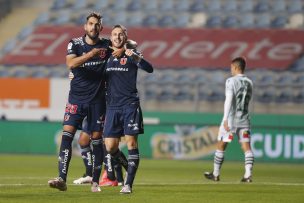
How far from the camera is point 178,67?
31.3 metres

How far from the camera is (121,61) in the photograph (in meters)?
12.4

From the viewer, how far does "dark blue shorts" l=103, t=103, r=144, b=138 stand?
483 inches

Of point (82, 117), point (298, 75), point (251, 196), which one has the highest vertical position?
point (298, 75)

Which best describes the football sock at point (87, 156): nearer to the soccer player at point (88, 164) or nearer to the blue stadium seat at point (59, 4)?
the soccer player at point (88, 164)

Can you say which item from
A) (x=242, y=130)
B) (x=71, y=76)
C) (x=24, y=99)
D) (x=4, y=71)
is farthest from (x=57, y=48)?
(x=71, y=76)

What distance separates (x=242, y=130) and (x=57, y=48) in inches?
703

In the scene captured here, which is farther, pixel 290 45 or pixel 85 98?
pixel 290 45

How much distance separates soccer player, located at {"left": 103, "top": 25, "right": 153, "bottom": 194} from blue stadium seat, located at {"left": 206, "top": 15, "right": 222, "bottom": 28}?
2010 cm

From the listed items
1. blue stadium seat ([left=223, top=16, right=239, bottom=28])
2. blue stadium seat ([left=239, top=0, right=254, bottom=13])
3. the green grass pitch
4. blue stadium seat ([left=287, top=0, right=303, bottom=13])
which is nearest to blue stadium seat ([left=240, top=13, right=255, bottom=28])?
blue stadium seat ([left=223, top=16, right=239, bottom=28])

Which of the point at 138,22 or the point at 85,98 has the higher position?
the point at 138,22

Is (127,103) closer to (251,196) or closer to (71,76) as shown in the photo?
(71,76)

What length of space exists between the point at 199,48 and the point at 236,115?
16.2 meters

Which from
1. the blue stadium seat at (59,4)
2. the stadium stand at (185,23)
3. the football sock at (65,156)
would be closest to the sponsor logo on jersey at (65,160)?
the football sock at (65,156)

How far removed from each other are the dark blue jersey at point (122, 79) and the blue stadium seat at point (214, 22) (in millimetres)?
20151
